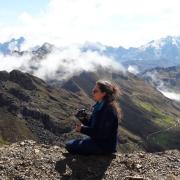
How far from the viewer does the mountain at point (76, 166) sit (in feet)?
72.8

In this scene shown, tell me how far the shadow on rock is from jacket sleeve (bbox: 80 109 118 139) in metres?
1.85

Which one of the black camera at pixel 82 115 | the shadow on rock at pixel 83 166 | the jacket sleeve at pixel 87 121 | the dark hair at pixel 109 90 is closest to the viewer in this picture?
the dark hair at pixel 109 90

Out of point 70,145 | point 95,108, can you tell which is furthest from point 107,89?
point 70,145

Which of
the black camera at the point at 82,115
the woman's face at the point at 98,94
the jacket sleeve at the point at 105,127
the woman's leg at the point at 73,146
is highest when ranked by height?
the woman's face at the point at 98,94

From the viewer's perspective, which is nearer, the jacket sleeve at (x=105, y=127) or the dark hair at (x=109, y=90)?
the dark hair at (x=109, y=90)

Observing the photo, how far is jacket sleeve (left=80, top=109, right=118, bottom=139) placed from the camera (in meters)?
22.3

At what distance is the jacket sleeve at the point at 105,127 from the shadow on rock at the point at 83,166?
1853 mm

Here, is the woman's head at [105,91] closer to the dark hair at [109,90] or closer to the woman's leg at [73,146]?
the dark hair at [109,90]

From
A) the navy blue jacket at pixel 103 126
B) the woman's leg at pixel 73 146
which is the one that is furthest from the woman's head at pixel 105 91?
the woman's leg at pixel 73 146

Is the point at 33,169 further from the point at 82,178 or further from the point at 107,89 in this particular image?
the point at 107,89

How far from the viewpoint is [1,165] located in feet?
73.7

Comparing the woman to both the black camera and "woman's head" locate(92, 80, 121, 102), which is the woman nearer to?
"woman's head" locate(92, 80, 121, 102)

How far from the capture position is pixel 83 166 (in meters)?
23.2

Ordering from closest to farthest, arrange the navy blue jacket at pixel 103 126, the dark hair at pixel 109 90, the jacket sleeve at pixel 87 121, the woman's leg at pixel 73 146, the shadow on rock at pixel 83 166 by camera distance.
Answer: the dark hair at pixel 109 90 → the navy blue jacket at pixel 103 126 → the shadow on rock at pixel 83 166 → the jacket sleeve at pixel 87 121 → the woman's leg at pixel 73 146
